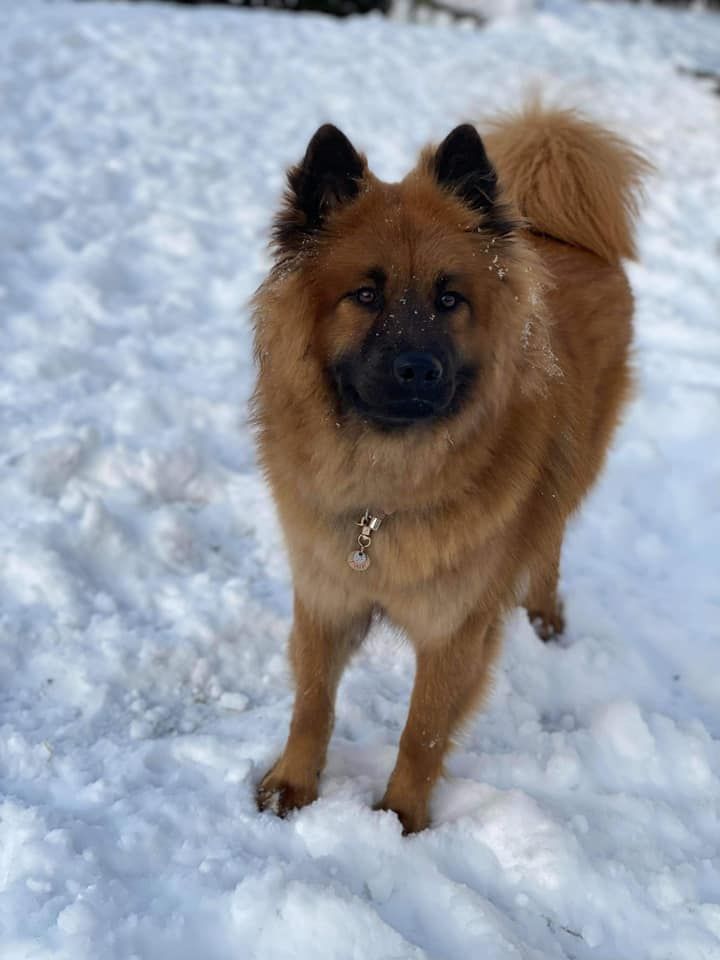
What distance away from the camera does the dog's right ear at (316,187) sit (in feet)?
6.97

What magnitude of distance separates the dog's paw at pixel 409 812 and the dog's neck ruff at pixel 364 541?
65 cm

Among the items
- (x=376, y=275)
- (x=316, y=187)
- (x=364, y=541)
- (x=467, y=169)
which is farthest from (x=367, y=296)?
(x=364, y=541)

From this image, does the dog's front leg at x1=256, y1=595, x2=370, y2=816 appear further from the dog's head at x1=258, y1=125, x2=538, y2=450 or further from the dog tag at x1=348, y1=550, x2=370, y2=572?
the dog's head at x1=258, y1=125, x2=538, y2=450

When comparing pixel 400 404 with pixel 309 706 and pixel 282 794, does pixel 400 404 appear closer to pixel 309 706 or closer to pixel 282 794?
pixel 309 706

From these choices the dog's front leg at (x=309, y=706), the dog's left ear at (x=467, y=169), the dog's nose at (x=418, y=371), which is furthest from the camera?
the dog's front leg at (x=309, y=706)

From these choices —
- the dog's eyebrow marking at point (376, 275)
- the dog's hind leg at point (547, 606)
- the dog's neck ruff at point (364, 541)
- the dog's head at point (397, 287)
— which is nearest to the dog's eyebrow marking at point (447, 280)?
the dog's head at point (397, 287)

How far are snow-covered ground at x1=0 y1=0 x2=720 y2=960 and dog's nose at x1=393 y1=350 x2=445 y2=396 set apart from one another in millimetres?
1125

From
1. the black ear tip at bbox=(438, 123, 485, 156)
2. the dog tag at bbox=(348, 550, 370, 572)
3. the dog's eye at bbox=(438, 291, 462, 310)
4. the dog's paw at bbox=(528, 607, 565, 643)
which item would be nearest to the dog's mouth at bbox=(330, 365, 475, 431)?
the dog's eye at bbox=(438, 291, 462, 310)

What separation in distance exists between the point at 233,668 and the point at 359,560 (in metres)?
0.81

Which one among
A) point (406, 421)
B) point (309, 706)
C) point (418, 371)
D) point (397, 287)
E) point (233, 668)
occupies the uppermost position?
point (397, 287)

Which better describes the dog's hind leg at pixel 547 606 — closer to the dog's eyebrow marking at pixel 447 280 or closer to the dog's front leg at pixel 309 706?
the dog's front leg at pixel 309 706

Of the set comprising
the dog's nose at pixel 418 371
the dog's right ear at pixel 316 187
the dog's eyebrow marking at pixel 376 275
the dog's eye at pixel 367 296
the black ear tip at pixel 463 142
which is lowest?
the dog's nose at pixel 418 371

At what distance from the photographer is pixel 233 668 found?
273 cm

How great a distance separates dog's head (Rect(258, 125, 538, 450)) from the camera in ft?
6.74
